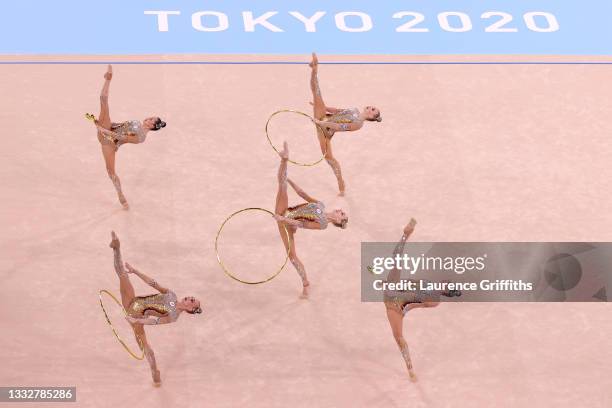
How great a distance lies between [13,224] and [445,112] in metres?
6.57

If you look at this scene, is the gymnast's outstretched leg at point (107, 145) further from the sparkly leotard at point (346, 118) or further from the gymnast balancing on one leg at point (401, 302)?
the gymnast balancing on one leg at point (401, 302)

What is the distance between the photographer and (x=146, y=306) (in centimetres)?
1434

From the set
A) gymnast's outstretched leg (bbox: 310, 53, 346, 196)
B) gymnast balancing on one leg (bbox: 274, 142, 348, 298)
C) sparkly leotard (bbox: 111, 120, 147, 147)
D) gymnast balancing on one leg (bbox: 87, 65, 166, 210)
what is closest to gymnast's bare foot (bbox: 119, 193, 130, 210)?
gymnast balancing on one leg (bbox: 87, 65, 166, 210)

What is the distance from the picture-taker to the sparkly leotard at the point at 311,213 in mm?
15320

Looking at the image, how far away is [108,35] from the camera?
21.4 metres

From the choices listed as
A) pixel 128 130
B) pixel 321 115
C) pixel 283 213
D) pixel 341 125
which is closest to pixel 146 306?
pixel 283 213

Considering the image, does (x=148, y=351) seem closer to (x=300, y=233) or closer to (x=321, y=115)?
(x=300, y=233)

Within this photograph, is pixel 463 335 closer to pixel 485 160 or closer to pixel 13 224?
pixel 485 160

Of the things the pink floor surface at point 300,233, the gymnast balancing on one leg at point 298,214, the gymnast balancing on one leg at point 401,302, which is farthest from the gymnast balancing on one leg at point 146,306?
the gymnast balancing on one leg at point 401,302

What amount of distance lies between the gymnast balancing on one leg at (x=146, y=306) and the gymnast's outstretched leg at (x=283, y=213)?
5.87 ft

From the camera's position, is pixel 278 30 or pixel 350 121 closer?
pixel 350 121

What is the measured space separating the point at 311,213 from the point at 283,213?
0.38 metres

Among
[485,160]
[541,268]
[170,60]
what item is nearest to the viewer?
[541,268]

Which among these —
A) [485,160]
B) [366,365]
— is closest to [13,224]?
[366,365]
